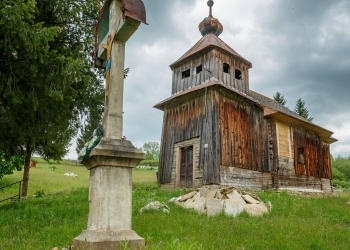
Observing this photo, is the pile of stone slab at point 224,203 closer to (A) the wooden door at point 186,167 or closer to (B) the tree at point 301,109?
(A) the wooden door at point 186,167

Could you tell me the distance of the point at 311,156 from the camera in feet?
68.5

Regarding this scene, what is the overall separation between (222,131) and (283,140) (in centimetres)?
498

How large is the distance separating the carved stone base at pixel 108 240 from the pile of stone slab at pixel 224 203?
4.83 metres

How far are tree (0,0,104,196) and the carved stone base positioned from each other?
4.56 m

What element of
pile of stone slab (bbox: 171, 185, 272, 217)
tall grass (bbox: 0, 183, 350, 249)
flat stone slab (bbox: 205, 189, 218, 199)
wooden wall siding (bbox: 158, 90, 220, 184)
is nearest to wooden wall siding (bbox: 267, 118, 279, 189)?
wooden wall siding (bbox: 158, 90, 220, 184)

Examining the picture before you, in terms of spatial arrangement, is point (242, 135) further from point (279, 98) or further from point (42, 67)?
point (279, 98)

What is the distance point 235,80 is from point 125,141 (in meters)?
13.5

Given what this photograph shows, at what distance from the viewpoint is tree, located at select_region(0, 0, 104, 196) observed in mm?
7586

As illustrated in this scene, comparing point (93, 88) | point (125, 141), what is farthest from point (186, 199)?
point (125, 141)

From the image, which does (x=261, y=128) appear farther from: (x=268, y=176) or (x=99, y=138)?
(x=99, y=138)

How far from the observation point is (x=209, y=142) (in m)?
15.1

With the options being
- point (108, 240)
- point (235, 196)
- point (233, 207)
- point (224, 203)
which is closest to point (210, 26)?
point (235, 196)

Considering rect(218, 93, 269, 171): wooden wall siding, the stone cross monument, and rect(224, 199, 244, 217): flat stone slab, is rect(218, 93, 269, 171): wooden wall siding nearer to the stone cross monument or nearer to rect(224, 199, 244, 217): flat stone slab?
rect(224, 199, 244, 217): flat stone slab

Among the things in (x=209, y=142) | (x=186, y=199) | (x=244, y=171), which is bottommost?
(x=186, y=199)
